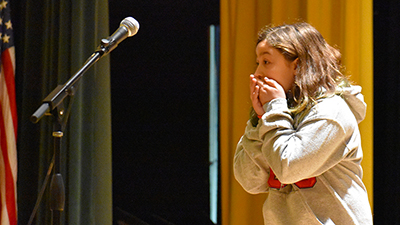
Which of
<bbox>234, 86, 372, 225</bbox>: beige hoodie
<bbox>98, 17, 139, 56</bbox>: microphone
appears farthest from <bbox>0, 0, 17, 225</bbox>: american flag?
<bbox>234, 86, 372, 225</bbox>: beige hoodie

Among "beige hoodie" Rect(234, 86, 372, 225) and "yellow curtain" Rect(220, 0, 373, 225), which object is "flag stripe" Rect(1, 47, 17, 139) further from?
"beige hoodie" Rect(234, 86, 372, 225)

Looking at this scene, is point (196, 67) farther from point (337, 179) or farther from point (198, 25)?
point (337, 179)

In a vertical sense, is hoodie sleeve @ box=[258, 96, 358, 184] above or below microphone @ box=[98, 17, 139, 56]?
below

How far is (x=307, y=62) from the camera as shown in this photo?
50.5 inches

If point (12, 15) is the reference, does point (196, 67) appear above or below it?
below

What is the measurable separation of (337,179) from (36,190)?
2151mm

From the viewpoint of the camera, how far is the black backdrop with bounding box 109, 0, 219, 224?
308cm

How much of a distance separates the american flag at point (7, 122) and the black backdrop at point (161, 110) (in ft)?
2.40

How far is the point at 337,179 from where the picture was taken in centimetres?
118

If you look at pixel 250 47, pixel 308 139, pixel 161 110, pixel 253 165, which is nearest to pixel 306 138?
pixel 308 139

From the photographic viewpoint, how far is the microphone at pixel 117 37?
1438mm

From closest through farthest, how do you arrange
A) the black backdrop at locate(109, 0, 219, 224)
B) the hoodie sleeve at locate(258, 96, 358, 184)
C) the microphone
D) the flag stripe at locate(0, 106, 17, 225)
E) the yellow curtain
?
1. the hoodie sleeve at locate(258, 96, 358, 184)
2. the microphone
3. the yellow curtain
4. the flag stripe at locate(0, 106, 17, 225)
5. the black backdrop at locate(109, 0, 219, 224)

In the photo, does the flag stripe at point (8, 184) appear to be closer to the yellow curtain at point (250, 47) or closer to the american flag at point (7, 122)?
the american flag at point (7, 122)
